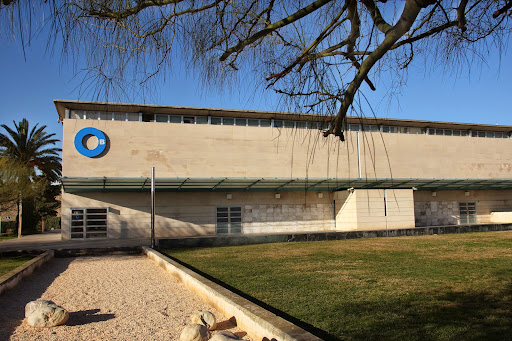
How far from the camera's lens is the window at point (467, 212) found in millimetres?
29281

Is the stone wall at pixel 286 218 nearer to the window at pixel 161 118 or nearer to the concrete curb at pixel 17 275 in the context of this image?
the window at pixel 161 118

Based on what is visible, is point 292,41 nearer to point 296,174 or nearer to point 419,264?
point 419,264

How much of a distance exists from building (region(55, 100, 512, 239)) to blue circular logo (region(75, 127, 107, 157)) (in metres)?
0.05

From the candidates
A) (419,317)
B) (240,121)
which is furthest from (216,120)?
(419,317)

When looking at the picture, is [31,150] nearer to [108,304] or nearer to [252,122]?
[252,122]

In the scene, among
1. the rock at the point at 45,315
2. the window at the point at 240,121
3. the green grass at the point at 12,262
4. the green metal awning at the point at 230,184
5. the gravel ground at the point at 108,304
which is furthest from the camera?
the window at the point at 240,121

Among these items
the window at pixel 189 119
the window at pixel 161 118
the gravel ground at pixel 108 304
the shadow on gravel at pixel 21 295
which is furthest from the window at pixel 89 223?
the gravel ground at pixel 108 304

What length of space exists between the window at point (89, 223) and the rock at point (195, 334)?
66.7 feet

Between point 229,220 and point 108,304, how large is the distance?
18614 millimetres

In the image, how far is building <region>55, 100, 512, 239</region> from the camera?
898 inches

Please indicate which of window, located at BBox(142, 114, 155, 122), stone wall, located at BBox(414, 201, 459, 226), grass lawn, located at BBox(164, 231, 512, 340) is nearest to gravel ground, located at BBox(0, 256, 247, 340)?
grass lawn, located at BBox(164, 231, 512, 340)

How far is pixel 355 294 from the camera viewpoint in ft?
20.1

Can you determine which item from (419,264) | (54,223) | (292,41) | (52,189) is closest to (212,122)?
(419,264)

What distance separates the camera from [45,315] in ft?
16.6
